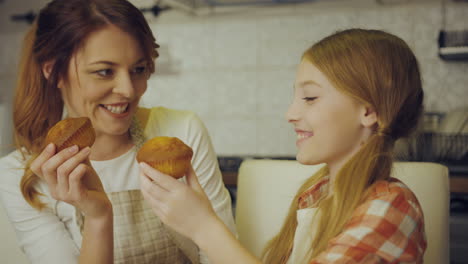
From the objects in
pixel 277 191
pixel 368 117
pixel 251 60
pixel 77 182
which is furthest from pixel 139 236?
pixel 251 60

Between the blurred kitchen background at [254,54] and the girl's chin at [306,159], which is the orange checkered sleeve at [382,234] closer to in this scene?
the girl's chin at [306,159]

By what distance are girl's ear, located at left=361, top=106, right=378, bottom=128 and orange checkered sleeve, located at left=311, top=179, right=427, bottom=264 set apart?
0.13m

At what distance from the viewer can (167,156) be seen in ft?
2.64

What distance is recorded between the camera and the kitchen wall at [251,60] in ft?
8.48

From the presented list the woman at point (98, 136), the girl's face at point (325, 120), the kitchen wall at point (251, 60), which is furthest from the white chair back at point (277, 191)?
the kitchen wall at point (251, 60)

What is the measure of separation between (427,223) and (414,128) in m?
0.29

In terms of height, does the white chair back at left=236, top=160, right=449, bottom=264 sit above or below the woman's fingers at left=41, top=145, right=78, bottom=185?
below

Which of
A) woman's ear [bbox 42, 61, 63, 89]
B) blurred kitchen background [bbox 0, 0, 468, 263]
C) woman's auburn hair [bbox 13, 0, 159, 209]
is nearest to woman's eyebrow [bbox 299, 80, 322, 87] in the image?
woman's auburn hair [bbox 13, 0, 159, 209]

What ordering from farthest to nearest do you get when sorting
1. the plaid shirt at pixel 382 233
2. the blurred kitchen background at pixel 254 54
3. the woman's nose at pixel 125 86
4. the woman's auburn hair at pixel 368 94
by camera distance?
the blurred kitchen background at pixel 254 54, the woman's nose at pixel 125 86, the woman's auburn hair at pixel 368 94, the plaid shirt at pixel 382 233

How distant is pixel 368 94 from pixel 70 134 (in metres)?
0.59

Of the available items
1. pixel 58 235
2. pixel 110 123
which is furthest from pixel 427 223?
pixel 58 235

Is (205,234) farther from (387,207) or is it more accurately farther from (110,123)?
(110,123)

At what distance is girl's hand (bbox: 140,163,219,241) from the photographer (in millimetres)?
748

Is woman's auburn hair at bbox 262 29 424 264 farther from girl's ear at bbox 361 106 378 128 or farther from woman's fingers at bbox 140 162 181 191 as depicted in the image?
woman's fingers at bbox 140 162 181 191
